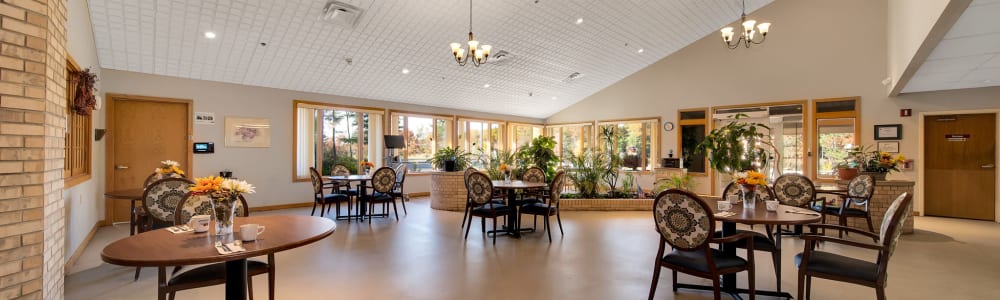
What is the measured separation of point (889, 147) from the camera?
283 inches

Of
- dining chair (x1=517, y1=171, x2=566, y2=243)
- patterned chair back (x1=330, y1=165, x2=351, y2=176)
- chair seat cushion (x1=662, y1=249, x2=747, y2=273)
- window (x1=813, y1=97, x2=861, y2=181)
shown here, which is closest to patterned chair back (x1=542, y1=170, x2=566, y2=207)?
dining chair (x1=517, y1=171, x2=566, y2=243)

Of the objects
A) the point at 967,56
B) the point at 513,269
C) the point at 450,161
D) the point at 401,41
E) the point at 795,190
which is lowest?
the point at 513,269

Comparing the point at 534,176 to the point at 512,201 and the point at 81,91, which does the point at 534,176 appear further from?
the point at 81,91

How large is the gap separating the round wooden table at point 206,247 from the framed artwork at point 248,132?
5352 millimetres

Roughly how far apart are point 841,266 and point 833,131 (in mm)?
6645

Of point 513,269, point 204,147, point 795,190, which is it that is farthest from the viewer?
point 204,147

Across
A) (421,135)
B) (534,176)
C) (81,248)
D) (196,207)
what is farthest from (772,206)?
(421,135)

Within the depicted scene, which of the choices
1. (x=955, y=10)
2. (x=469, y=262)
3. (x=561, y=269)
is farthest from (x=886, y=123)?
(x=469, y=262)

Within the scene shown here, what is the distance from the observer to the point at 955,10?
2943mm

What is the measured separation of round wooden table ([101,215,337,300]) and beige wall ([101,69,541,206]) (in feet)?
17.3

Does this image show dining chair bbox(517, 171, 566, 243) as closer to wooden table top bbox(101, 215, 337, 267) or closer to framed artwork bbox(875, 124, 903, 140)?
wooden table top bbox(101, 215, 337, 267)

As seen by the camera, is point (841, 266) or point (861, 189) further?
point (861, 189)

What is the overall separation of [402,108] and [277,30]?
3826 mm

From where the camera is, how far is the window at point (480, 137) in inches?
417
